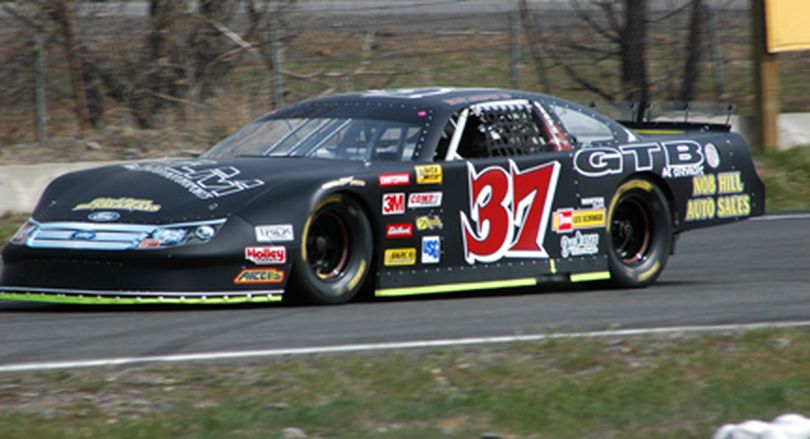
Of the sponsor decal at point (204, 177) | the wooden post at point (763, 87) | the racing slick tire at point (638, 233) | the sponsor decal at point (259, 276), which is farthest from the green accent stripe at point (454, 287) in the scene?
the wooden post at point (763, 87)

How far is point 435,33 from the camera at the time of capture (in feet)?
49.6

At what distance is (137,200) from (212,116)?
7.74 meters

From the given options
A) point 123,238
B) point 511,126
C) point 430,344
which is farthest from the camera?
point 511,126

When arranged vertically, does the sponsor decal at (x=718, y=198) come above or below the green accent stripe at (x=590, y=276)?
above

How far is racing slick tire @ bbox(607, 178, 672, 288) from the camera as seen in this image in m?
9.42

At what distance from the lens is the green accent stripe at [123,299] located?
7.39m

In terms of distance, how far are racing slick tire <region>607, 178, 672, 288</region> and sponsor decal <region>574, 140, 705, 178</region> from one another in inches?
5.4

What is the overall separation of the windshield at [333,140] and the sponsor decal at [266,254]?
3.25 feet

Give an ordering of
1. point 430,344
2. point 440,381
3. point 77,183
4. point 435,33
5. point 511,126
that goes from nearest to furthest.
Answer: point 440,381, point 430,344, point 77,183, point 511,126, point 435,33

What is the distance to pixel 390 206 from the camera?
26.8 feet

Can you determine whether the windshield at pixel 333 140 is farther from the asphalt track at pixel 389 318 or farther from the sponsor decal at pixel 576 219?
the sponsor decal at pixel 576 219

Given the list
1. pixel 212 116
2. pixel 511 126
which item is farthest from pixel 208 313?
pixel 212 116

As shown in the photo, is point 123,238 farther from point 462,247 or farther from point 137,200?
point 462,247

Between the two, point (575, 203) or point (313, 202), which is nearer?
point (313, 202)
